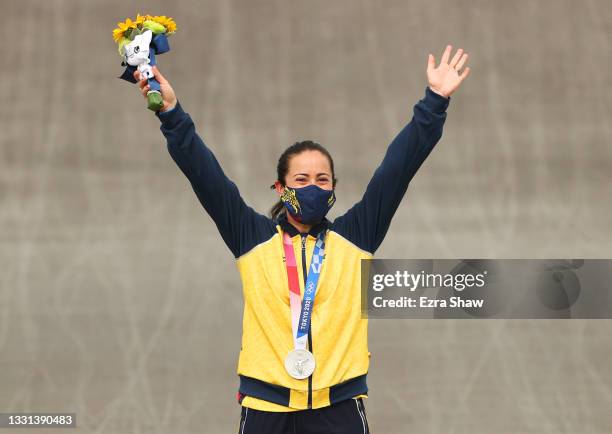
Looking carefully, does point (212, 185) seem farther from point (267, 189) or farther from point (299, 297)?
point (267, 189)

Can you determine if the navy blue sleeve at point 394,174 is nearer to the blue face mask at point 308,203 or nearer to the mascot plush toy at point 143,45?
the blue face mask at point 308,203

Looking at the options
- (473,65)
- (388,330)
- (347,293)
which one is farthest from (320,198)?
(473,65)

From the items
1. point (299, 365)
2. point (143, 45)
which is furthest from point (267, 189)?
point (299, 365)

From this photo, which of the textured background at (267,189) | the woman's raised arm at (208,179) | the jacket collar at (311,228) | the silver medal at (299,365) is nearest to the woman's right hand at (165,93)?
the woman's raised arm at (208,179)

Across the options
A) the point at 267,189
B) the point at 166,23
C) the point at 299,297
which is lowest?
the point at 299,297

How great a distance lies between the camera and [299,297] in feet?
6.91

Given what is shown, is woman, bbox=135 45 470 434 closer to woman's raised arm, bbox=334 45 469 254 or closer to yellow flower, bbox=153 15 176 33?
woman's raised arm, bbox=334 45 469 254

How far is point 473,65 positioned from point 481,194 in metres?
0.56

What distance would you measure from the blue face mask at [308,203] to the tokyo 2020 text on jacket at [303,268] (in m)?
0.05

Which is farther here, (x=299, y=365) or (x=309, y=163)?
(x=309, y=163)

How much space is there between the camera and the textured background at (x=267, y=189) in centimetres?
415

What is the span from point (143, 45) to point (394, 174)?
2.02ft

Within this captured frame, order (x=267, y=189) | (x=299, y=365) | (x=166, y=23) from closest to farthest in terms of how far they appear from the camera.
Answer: (x=299, y=365), (x=166, y=23), (x=267, y=189)

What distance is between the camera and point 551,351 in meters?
4.19
